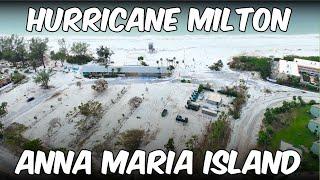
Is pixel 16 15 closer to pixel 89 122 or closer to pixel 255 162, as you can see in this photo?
pixel 89 122

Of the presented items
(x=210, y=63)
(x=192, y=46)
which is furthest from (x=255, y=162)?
(x=192, y=46)

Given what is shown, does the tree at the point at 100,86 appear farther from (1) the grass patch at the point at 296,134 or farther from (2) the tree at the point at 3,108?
(1) the grass patch at the point at 296,134

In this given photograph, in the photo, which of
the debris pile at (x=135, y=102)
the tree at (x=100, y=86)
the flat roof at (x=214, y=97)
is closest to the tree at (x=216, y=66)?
the flat roof at (x=214, y=97)

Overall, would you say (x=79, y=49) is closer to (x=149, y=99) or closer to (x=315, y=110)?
(x=149, y=99)

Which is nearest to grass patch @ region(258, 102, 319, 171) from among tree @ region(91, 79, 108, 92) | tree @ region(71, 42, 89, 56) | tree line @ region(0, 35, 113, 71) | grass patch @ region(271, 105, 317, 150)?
grass patch @ region(271, 105, 317, 150)

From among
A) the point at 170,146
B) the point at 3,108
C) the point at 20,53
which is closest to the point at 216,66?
the point at 170,146

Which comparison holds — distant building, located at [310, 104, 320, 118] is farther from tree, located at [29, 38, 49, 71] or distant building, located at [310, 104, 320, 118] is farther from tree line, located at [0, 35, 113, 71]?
tree, located at [29, 38, 49, 71]
